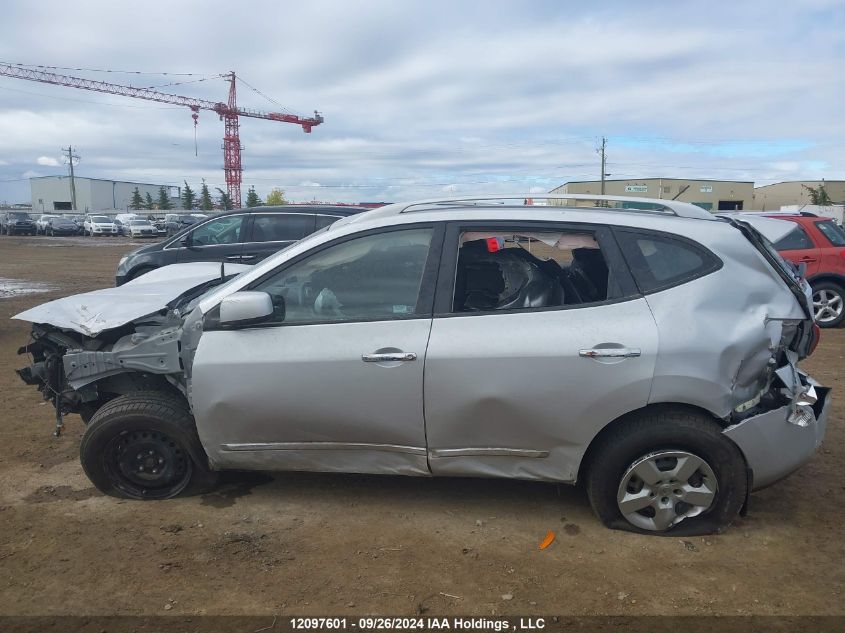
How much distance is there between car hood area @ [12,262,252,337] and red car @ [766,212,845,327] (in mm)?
8122

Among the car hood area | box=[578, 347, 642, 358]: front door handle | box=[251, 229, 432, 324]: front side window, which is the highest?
box=[251, 229, 432, 324]: front side window

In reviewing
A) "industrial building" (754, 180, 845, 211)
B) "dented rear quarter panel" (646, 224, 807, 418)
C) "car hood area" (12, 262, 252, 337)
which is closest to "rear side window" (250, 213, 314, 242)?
"car hood area" (12, 262, 252, 337)

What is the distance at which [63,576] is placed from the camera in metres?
3.15

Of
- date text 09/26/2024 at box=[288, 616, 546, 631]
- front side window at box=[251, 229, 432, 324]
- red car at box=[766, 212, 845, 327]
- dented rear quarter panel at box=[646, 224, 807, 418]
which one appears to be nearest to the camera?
date text 09/26/2024 at box=[288, 616, 546, 631]

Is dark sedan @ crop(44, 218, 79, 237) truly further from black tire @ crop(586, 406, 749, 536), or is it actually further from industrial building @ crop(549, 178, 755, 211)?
black tire @ crop(586, 406, 749, 536)

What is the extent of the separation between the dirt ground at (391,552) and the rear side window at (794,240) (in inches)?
231

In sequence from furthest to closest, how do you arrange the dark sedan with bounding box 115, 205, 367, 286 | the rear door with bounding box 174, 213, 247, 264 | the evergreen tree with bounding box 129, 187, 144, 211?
the evergreen tree with bounding box 129, 187, 144, 211, the rear door with bounding box 174, 213, 247, 264, the dark sedan with bounding box 115, 205, 367, 286

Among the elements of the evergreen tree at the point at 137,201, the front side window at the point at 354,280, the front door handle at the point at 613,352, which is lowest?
the front door handle at the point at 613,352

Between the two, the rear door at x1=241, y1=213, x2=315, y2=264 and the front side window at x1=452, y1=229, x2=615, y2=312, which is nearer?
the front side window at x1=452, y1=229, x2=615, y2=312

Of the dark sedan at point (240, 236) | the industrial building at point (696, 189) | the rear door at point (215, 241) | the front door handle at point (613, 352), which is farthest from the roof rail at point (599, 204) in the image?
the industrial building at point (696, 189)

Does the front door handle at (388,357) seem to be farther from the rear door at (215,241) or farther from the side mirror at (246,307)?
the rear door at (215,241)

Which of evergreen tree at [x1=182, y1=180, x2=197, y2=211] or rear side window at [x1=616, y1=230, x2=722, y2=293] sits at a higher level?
evergreen tree at [x1=182, y1=180, x2=197, y2=211]

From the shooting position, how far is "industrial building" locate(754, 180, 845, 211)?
213ft

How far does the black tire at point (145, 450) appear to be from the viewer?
373cm
